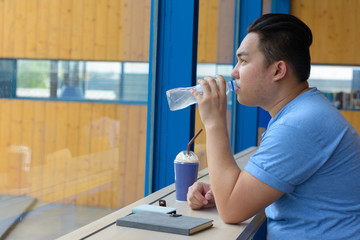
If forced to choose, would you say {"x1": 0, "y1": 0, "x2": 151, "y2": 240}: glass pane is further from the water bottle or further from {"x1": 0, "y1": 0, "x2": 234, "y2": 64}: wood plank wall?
the water bottle

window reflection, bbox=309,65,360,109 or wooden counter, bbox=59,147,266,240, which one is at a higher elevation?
window reflection, bbox=309,65,360,109

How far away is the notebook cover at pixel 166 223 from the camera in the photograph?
1187 millimetres

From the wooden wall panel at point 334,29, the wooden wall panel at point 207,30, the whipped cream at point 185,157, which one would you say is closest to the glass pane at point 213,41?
the wooden wall panel at point 207,30

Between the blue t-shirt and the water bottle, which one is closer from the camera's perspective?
the blue t-shirt

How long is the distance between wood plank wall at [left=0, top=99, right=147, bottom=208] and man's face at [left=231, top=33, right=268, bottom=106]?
17.8 inches

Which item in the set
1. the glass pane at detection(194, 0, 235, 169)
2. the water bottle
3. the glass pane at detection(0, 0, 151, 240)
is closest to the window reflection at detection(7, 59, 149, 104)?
the glass pane at detection(0, 0, 151, 240)

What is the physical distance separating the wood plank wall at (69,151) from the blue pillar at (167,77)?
0.19m

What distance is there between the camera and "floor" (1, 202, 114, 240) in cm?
119

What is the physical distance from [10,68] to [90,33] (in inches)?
12.3

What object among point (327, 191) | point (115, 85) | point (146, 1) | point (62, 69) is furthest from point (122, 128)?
point (327, 191)

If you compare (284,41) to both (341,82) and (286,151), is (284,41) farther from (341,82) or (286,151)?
(341,82)

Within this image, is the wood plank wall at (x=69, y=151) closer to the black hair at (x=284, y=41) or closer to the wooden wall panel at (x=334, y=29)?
the black hair at (x=284, y=41)

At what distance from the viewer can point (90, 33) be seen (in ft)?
4.62

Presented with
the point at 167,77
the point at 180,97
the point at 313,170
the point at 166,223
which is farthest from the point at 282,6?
the point at 166,223
